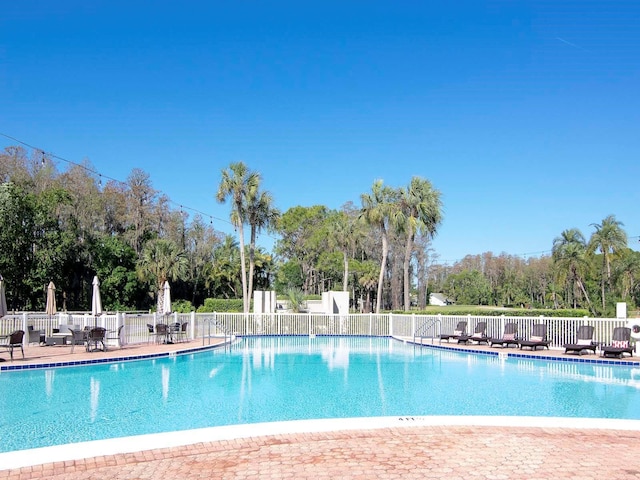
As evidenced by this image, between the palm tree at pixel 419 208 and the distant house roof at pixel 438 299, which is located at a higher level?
the palm tree at pixel 419 208

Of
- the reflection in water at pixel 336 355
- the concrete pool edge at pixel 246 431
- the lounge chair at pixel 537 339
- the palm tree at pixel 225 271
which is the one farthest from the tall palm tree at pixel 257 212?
the concrete pool edge at pixel 246 431

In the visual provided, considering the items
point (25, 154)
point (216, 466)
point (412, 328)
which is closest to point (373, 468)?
point (216, 466)

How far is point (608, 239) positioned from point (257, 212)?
89.8 feet

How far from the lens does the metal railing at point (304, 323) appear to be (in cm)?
1775

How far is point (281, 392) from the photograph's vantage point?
1100 centimetres

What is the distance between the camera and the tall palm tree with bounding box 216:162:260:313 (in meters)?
29.7

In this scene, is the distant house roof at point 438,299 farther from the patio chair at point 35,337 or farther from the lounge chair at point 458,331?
the patio chair at point 35,337

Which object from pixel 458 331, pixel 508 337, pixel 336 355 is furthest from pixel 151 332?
pixel 508 337

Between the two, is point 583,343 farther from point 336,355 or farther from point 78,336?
point 78,336

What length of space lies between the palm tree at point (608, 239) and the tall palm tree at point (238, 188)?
89.5ft

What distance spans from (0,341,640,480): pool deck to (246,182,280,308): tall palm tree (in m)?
23.5

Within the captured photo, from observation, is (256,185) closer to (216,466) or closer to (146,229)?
(146,229)

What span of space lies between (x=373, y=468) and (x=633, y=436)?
11.8 ft

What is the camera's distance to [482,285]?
266 feet
